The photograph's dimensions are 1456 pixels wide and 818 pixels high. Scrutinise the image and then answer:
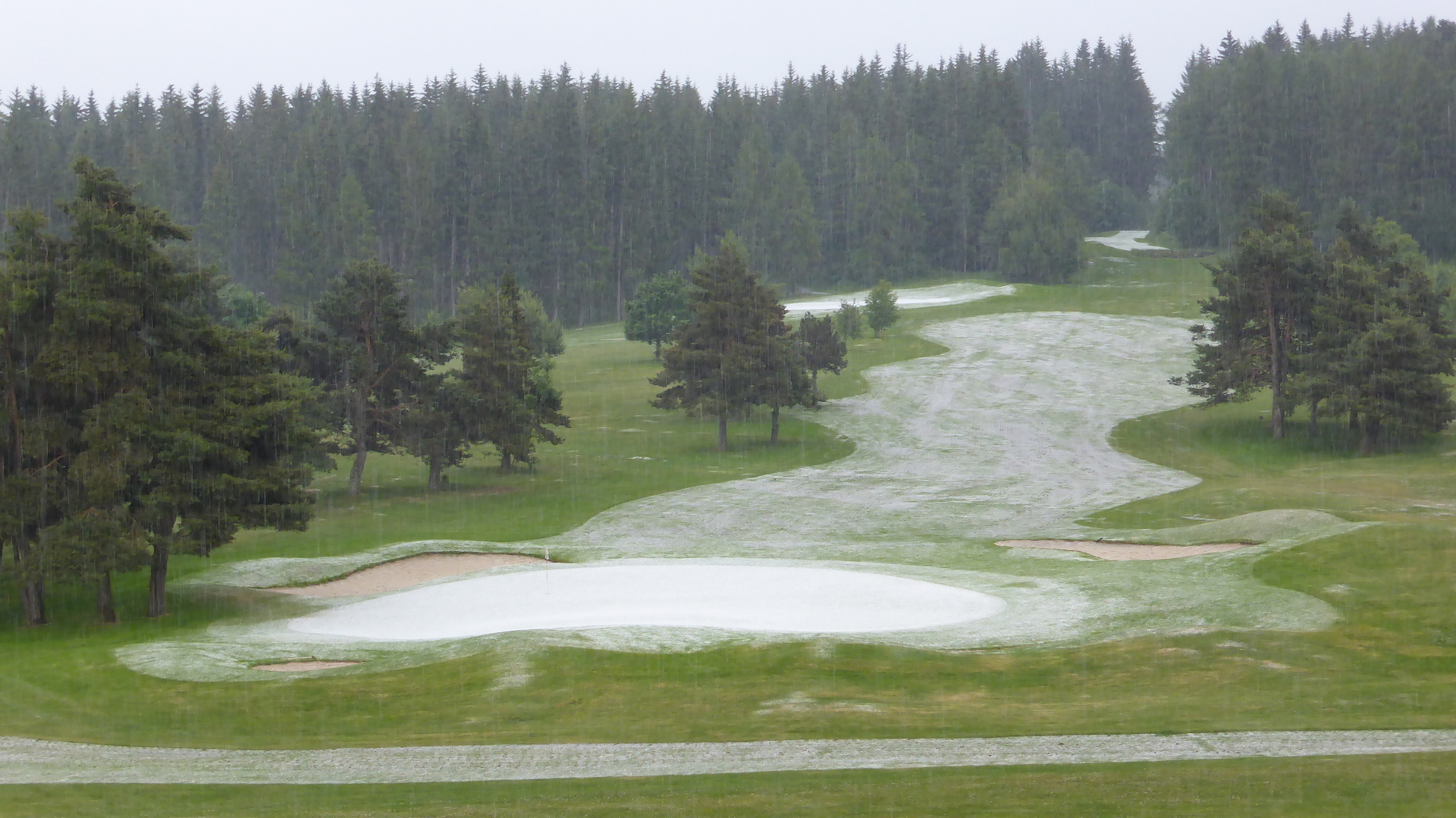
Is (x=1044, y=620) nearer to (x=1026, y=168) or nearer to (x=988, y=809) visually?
(x=988, y=809)

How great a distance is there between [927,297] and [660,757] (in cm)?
11155

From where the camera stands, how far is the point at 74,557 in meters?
31.0

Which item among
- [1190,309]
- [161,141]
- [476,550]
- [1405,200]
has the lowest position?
[476,550]

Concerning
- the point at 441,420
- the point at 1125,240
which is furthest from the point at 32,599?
the point at 1125,240

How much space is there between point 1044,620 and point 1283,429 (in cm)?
4689

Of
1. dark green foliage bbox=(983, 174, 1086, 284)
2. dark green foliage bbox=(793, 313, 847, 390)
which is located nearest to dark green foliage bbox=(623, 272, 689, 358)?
dark green foliage bbox=(793, 313, 847, 390)

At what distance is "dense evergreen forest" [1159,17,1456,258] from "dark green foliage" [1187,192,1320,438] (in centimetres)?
6486

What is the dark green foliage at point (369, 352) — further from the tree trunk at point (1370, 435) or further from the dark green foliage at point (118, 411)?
the tree trunk at point (1370, 435)

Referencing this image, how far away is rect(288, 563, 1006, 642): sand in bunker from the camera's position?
29703mm

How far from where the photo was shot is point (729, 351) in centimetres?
6688

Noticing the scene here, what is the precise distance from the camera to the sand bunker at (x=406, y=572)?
3822cm

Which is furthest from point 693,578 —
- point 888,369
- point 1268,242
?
point 888,369

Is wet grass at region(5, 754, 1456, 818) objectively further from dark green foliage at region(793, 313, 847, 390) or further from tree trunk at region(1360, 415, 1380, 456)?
dark green foliage at region(793, 313, 847, 390)

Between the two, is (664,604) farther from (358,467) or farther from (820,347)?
(820,347)
